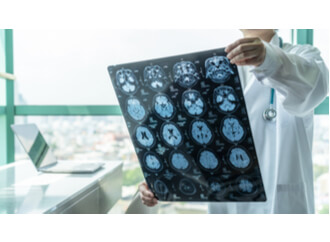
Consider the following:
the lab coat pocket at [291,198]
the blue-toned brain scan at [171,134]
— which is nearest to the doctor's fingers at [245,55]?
the blue-toned brain scan at [171,134]

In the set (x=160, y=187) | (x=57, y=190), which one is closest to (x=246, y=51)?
(x=160, y=187)

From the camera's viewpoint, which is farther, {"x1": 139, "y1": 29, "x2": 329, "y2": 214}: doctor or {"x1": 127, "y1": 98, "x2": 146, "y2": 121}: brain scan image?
{"x1": 139, "y1": 29, "x2": 329, "y2": 214}: doctor

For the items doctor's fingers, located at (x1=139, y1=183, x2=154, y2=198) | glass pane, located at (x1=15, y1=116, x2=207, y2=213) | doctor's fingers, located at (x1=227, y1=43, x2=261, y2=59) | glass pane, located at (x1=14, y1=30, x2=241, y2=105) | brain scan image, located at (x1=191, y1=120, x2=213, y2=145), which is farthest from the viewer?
glass pane, located at (x1=15, y1=116, x2=207, y2=213)

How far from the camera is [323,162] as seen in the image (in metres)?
1.17

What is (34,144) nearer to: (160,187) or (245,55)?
(160,187)

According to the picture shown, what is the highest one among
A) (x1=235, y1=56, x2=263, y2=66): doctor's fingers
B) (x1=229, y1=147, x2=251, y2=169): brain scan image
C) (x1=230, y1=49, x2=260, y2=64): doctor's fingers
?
(x1=230, y1=49, x2=260, y2=64): doctor's fingers

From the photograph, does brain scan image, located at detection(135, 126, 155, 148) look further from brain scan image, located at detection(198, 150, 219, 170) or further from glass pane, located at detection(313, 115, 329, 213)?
glass pane, located at detection(313, 115, 329, 213)

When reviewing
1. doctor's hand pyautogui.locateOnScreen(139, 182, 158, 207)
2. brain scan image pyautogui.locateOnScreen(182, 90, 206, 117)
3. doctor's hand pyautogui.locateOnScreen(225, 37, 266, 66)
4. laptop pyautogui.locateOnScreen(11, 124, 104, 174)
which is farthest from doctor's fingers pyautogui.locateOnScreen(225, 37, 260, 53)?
laptop pyautogui.locateOnScreen(11, 124, 104, 174)

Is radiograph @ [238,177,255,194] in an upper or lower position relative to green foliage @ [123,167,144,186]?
upper

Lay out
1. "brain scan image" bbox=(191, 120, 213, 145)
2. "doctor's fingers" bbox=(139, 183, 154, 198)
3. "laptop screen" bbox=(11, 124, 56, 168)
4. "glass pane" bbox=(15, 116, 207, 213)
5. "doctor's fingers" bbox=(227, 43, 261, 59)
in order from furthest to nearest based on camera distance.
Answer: "glass pane" bbox=(15, 116, 207, 213), "laptop screen" bbox=(11, 124, 56, 168), "doctor's fingers" bbox=(139, 183, 154, 198), "brain scan image" bbox=(191, 120, 213, 145), "doctor's fingers" bbox=(227, 43, 261, 59)

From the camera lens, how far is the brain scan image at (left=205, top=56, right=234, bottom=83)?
57 cm

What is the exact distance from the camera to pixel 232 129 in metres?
0.61

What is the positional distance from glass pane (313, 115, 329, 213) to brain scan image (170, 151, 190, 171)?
2.14 ft

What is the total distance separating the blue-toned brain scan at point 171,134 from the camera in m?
0.66
